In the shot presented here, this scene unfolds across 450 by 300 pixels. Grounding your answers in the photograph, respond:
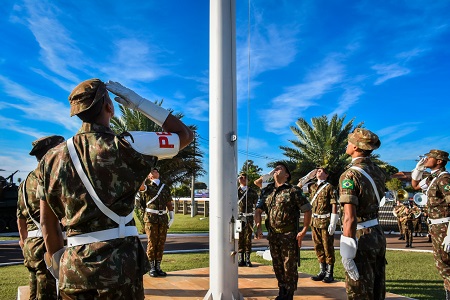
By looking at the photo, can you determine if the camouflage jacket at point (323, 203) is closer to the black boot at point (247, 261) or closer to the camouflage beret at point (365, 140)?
the black boot at point (247, 261)

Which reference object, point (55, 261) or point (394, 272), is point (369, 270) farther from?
point (394, 272)

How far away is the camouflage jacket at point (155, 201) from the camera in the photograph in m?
7.31

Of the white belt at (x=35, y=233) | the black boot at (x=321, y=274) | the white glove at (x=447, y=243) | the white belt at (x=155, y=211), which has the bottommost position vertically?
the black boot at (x=321, y=274)

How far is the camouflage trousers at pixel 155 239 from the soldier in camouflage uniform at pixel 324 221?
3025 millimetres

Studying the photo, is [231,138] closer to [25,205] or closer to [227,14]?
[227,14]

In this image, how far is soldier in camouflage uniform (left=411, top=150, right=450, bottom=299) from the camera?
5062 mm

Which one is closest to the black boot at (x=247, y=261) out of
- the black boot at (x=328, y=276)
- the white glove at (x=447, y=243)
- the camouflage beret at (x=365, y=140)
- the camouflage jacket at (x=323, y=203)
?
the camouflage jacket at (x=323, y=203)

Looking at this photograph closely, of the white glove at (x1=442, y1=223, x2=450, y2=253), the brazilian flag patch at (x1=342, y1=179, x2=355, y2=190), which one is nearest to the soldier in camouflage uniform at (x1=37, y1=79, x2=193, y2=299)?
the brazilian flag patch at (x1=342, y1=179, x2=355, y2=190)

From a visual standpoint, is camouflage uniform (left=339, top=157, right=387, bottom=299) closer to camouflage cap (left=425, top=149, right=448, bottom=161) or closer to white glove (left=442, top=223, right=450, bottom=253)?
white glove (left=442, top=223, right=450, bottom=253)

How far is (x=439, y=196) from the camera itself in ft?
17.7

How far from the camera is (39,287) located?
3.82m

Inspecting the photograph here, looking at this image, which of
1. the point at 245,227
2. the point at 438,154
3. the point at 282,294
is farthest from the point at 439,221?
the point at 245,227

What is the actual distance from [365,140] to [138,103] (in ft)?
8.81

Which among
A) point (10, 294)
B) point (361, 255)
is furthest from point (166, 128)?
point (10, 294)
